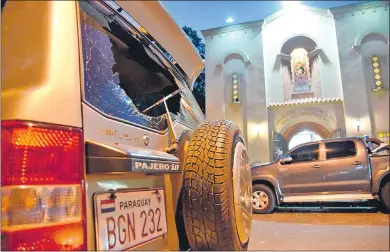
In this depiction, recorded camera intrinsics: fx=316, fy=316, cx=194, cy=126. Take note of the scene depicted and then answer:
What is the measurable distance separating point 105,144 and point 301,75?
14.2m

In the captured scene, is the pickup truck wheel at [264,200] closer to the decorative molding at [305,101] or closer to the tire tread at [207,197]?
the tire tread at [207,197]

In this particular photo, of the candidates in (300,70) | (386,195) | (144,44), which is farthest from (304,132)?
(144,44)

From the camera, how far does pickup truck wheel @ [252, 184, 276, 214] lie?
7.21 m

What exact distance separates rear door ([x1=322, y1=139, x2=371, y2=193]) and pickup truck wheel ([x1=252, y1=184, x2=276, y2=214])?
1267mm

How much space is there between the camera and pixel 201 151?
5.80 feet

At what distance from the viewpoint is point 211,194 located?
168cm

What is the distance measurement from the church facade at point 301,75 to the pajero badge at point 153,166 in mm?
12132

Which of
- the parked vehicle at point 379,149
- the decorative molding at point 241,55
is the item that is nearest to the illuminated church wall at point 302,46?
the decorative molding at point 241,55

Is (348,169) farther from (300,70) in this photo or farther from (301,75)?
(300,70)

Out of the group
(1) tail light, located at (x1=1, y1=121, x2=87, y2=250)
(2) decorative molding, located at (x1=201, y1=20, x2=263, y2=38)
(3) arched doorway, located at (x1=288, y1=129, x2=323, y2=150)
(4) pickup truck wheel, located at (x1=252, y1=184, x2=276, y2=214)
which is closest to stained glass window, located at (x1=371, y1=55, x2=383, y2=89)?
(3) arched doorway, located at (x1=288, y1=129, x2=323, y2=150)

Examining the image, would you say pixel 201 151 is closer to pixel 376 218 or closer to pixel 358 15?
pixel 376 218

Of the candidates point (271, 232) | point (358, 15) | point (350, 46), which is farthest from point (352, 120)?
point (271, 232)

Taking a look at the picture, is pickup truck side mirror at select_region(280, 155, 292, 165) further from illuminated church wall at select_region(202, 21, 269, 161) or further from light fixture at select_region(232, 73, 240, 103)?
light fixture at select_region(232, 73, 240, 103)

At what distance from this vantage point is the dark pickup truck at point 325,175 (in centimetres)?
677
